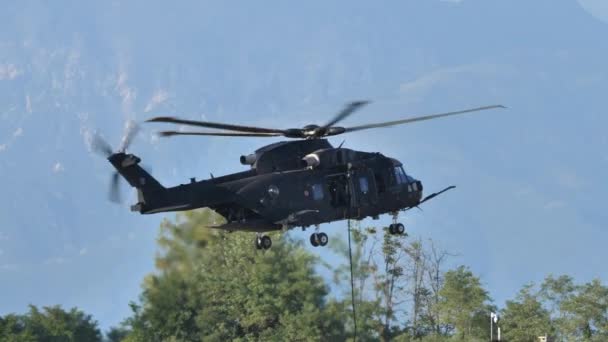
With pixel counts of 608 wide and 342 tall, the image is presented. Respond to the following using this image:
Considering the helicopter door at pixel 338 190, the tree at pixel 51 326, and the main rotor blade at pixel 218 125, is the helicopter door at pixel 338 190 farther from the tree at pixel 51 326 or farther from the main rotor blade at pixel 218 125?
the tree at pixel 51 326

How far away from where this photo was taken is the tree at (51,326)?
59.4 m

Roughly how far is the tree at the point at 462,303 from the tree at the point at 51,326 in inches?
1157

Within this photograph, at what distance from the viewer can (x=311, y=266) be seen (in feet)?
203

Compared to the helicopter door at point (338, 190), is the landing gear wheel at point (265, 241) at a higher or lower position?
lower

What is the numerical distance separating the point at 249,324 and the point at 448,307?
62.7 feet

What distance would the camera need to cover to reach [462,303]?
287ft

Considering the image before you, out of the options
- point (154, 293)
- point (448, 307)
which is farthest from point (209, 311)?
point (448, 307)

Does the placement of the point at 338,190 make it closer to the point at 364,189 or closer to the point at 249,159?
the point at 364,189

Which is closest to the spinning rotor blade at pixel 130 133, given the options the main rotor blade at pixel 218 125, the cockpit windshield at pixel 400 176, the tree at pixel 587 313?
the main rotor blade at pixel 218 125

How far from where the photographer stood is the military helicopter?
4747 centimetres

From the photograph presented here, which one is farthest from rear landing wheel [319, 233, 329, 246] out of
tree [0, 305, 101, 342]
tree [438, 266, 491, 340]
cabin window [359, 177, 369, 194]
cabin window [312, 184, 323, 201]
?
tree [438, 266, 491, 340]

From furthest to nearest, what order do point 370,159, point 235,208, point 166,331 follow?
point 166,331 → point 370,159 → point 235,208

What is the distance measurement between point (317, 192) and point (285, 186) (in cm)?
137

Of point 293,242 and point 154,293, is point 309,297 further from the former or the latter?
point 154,293
